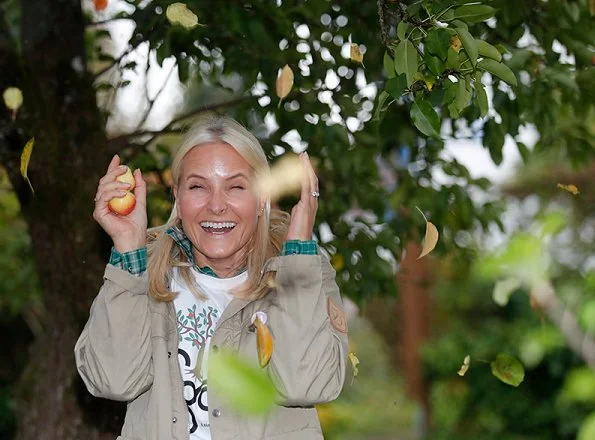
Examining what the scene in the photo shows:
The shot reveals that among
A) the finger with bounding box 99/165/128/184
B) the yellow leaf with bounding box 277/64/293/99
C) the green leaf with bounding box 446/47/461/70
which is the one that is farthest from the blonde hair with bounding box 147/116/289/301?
the green leaf with bounding box 446/47/461/70

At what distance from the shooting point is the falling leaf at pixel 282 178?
2.36 metres

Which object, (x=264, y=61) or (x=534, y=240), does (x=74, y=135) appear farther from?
(x=534, y=240)

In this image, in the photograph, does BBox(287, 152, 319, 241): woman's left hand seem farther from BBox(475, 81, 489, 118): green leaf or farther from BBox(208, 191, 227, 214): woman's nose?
BBox(475, 81, 489, 118): green leaf

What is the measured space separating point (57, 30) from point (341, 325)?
1748 millimetres

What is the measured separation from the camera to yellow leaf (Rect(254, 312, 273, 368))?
1997 mm

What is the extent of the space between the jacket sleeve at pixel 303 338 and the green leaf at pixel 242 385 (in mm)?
1411

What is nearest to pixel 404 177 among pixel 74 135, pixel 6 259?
pixel 74 135

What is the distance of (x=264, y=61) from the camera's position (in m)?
3.12

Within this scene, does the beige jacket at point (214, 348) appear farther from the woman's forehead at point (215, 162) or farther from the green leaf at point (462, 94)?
the green leaf at point (462, 94)

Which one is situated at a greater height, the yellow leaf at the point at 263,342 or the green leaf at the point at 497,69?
the green leaf at the point at 497,69

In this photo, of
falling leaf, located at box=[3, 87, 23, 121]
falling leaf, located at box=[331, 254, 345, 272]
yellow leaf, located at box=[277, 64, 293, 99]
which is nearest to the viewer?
yellow leaf, located at box=[277, 64, 293, 99]

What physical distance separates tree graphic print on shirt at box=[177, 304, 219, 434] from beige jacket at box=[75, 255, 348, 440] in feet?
0.12

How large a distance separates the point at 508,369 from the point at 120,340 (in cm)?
100

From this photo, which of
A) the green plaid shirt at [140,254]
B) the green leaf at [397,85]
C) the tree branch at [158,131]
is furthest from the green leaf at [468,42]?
the tree branch at [158,131]
